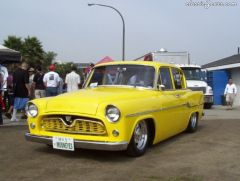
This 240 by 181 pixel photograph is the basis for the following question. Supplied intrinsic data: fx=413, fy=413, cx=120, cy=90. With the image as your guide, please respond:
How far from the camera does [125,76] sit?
7.83m

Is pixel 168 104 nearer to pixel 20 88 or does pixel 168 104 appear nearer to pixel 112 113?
pixel 112 113

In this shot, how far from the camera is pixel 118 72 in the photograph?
314 inches

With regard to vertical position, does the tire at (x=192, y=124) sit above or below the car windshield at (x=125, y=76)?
below

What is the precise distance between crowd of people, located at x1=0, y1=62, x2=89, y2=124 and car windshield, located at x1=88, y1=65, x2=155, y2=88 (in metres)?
3.50

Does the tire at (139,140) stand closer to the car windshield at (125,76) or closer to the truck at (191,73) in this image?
the car windshield at (125,76)

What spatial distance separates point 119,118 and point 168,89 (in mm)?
2281

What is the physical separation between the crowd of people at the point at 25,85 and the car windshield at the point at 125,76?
11.5 ft

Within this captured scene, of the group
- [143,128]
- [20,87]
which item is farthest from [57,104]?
[20,87]

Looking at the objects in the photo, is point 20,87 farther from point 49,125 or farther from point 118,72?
point 49,125

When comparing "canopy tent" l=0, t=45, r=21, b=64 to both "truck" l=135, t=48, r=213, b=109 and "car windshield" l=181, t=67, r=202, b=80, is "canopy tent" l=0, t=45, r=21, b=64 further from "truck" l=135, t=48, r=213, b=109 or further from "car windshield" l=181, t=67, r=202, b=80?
"car windshield" l=181, t=67, r=202, b=80

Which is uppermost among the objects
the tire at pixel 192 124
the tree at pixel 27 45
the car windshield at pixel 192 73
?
the tree at pixel 27 45

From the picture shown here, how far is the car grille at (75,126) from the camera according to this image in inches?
242

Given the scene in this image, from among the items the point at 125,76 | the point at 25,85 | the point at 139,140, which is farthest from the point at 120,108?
the point at 25,85

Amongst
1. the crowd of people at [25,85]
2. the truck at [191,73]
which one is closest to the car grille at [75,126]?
the crowd of people at [25,85]
